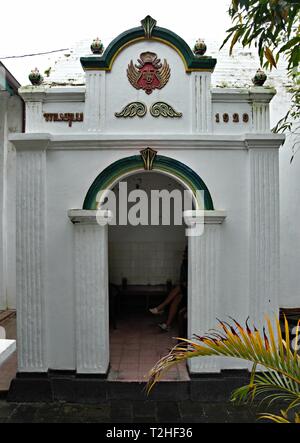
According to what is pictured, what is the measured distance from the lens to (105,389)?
4738 mm

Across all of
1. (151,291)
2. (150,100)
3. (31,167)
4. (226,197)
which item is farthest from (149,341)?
(150,100)

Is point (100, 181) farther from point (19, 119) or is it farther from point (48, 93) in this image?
point (19, 119)

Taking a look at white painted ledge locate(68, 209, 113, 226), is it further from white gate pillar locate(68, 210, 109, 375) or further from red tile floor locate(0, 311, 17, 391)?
red tile floor locate(0, 311, 17, 391)

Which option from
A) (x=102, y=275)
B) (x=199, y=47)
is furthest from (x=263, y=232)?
(x=199, y=47)

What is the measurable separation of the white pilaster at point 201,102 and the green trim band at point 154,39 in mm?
159

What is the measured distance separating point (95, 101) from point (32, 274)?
247 cm

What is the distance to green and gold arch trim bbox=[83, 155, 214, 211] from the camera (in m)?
4.83

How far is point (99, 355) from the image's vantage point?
4.79m

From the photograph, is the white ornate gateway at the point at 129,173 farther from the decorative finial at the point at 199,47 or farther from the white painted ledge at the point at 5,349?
the white painted ledge at the point at 5,349

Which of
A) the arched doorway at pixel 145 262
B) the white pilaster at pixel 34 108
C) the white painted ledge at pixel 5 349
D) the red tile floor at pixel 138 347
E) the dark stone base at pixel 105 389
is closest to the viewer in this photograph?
the white painted ledge at pixel 5 349

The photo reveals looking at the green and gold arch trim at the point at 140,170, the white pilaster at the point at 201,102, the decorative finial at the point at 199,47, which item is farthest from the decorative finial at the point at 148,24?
the green and gold arch trim at the point at 140,170

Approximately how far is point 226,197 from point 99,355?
272cm

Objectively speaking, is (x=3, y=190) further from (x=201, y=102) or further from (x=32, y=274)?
(x=201, y=102)

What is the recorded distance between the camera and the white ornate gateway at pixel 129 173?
A: 4.79 metres
